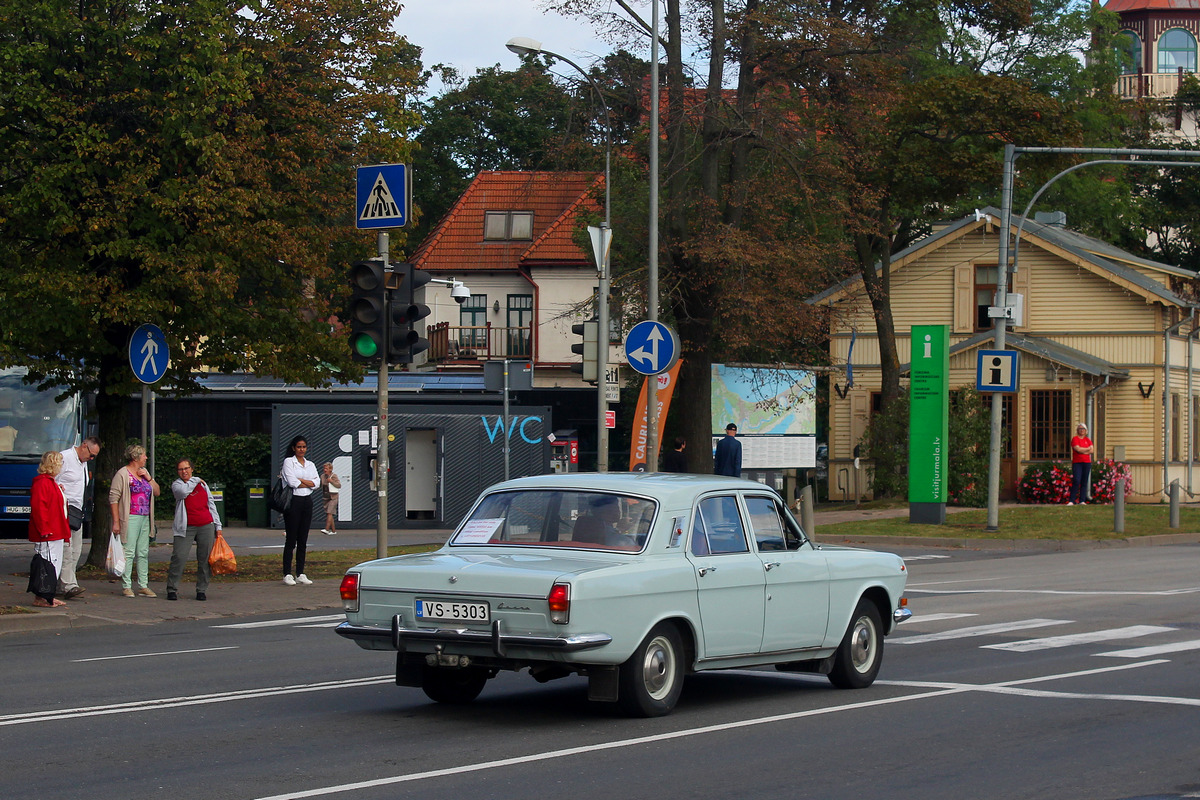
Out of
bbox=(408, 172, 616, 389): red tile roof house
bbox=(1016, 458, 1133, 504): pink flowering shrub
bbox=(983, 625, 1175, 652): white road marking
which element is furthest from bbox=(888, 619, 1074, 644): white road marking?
bbox=(408, 172, 616, 389): red tile roof house

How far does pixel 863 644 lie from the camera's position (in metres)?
10.8

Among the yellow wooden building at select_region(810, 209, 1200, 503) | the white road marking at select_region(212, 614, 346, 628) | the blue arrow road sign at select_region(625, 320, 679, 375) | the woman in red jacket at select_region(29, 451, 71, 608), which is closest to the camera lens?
the white road marking at select_region(212, 614, 346, 628)

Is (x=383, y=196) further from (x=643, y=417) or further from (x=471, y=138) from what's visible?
(x=471, y=138)

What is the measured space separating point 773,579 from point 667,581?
1.16 m

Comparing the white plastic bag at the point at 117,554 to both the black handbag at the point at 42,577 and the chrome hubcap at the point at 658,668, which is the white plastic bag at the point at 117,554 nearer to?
the black handbag at the point at 42,577

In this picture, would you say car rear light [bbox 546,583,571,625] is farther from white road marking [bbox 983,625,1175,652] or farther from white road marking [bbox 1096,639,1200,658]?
white road marking [bbox 1096,639,1200,658]

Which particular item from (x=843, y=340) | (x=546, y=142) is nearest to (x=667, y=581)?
(x=546, y=142)

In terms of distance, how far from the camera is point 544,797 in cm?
698

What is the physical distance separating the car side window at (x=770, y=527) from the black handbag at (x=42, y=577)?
9.14 m

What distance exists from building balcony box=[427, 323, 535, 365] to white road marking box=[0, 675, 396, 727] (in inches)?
1730

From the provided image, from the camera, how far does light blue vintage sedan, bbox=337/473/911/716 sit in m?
8.52

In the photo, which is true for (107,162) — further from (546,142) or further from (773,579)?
(546,142)

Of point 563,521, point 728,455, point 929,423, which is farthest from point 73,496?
point 929,423

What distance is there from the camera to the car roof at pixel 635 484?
31.3 ft
